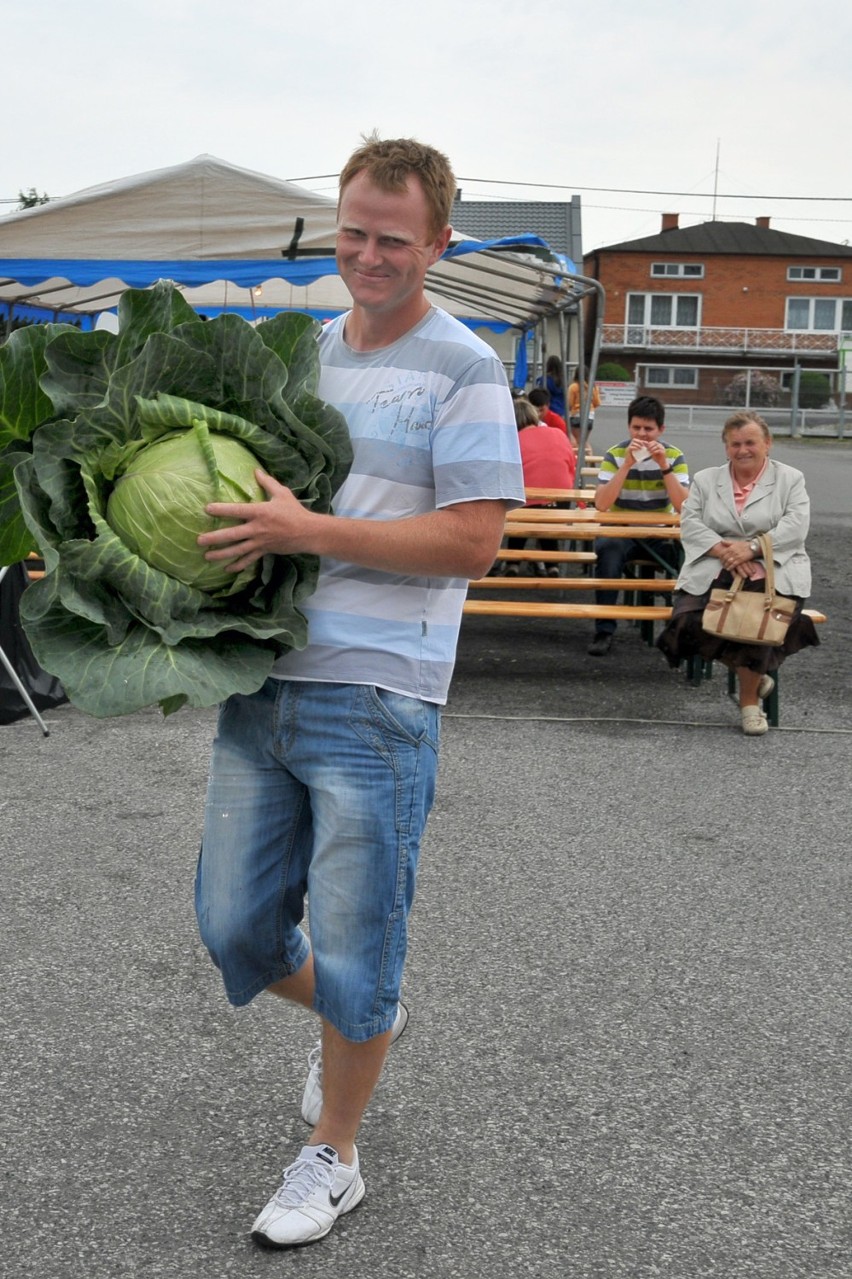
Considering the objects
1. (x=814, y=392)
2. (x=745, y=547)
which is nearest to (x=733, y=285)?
(x=814, y=392)

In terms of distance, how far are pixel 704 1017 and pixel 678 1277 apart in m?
1.16

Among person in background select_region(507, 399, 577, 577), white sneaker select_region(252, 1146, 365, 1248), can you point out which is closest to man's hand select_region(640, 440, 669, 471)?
person in background select_region(507, 399, 577, 577)

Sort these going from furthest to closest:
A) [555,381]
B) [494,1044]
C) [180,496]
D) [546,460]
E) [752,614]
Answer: [555,381], [546,460], [752,614], [494,1044], [180,496]

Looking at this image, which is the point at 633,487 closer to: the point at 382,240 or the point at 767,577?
the point at 767,577

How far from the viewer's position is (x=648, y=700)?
7.70 m

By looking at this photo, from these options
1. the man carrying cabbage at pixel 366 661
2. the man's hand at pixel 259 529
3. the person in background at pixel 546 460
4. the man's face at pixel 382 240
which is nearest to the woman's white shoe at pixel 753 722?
the person in background at pixel 546 460

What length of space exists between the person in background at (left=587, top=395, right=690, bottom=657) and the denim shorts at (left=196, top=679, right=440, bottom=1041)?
6.39 m

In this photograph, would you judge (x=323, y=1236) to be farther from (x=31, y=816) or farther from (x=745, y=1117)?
(x=31, y=816)

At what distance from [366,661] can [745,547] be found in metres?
4.91

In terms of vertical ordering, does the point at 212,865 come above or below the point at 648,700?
above

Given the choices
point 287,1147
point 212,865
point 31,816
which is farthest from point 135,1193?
point 31,816

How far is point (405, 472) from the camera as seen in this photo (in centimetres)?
245

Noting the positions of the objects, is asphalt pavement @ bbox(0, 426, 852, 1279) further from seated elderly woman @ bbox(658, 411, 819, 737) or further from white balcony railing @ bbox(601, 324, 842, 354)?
white balcony railing @ bbox(601, 324, 842, 354)

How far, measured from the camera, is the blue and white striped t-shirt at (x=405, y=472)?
2.40 m
